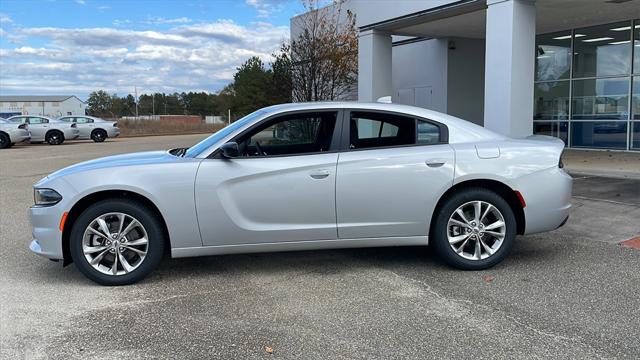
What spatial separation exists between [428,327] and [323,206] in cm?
148

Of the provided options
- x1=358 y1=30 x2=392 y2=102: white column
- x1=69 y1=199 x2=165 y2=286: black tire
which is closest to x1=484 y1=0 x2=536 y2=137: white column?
x1=358 y1=30 x2=392 y2=102: white column

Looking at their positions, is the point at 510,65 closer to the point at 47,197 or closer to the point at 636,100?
the point at 636,100

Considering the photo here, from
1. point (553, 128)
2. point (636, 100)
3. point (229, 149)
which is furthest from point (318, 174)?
point (553, 128)

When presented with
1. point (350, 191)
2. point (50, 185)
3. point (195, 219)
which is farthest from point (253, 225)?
point (50, 185)

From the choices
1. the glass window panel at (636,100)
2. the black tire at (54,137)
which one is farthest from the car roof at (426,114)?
the black tire at (54,137)

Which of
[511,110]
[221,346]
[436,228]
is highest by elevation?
[511,110]

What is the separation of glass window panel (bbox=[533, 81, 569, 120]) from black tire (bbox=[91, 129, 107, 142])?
74.7 feet

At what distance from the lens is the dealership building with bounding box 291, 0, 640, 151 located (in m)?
10.8

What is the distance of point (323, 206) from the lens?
16.1ft

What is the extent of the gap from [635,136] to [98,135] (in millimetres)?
25837

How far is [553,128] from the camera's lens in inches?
683

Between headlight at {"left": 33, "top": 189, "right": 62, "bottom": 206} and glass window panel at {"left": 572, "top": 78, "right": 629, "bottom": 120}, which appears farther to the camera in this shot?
glass window panel at {"left": 572, "top": 78, "right": 629, "bottom": 120}

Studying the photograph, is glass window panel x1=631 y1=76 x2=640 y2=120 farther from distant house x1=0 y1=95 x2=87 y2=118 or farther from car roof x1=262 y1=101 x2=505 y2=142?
distant house x1=0 y1=95 x2=87 y2=118

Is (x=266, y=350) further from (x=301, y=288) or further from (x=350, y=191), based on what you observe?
(x=350, y=191)
